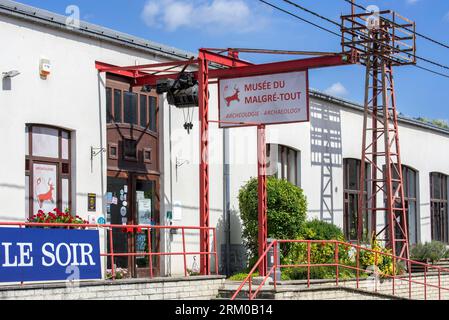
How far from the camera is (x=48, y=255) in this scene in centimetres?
1477

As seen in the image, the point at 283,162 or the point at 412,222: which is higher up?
the point at 283,162

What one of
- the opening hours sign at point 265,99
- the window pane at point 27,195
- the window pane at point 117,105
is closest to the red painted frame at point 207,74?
the opening hours sign at point 265,99

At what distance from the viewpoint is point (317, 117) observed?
2970 cm

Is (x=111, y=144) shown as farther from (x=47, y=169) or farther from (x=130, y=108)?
(x=47, y=169)

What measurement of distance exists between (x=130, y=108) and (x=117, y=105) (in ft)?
1.58

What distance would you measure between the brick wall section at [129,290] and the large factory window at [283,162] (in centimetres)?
919

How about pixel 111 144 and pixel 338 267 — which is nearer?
pixel 111 144

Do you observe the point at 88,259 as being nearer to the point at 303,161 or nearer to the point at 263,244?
the point at 263,244

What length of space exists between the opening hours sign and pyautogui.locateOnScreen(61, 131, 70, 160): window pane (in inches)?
144

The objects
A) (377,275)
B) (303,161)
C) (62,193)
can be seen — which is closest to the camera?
(62,193)

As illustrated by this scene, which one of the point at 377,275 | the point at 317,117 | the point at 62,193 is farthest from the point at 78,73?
the point at 317,117

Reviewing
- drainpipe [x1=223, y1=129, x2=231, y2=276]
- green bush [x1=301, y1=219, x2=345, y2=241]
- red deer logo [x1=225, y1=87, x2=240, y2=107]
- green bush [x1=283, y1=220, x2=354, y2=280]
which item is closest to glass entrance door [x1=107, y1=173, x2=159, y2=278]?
drainpipe [x1=223, y1=129, x2=231, y2=276]

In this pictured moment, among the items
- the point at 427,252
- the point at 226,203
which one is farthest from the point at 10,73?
the point at 427,252
